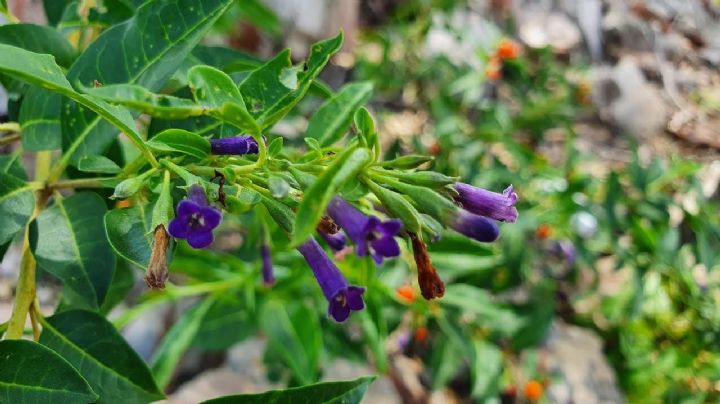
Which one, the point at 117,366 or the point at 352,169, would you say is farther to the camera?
the point at 117,366

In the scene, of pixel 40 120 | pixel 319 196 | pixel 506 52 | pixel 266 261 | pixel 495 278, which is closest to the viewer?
pixel 319 196

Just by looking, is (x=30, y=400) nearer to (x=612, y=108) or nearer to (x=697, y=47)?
(x=612, y=108)

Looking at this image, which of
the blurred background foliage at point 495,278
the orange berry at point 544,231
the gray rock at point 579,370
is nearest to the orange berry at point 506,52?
the blurred background foliage at point 495,278

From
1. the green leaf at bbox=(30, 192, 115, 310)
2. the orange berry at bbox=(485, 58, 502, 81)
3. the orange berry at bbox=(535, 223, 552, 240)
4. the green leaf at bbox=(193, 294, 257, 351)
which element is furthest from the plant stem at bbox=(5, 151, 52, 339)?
the orange berry at bbox=(485, 58, 502, 81)

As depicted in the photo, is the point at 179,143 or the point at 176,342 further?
the point at 176,342

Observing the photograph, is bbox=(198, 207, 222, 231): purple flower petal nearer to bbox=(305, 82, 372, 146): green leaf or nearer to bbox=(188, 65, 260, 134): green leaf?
bbox=(188, 65, 260, 134): green leaf

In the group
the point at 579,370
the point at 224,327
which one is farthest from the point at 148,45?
the point at 579,370

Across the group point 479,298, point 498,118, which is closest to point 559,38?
point 498,118

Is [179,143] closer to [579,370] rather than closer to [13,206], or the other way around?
[13,206]
